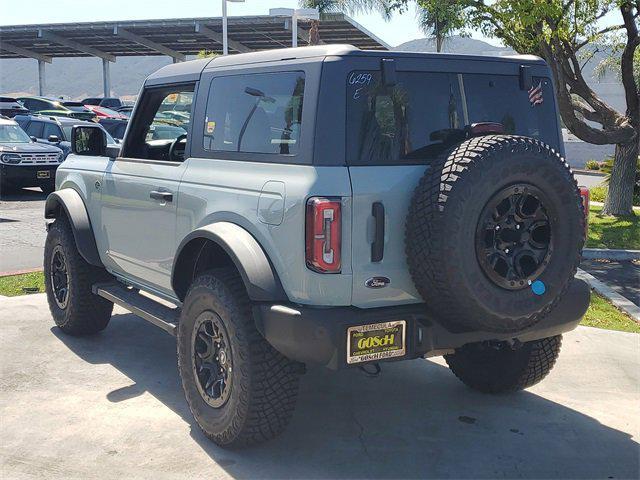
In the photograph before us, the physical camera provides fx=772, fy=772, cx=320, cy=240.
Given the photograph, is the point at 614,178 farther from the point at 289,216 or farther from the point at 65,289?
the point at 289,216

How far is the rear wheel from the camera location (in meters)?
5.92

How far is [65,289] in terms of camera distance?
619 cm

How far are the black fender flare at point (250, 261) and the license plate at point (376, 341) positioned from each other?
0.41 metres

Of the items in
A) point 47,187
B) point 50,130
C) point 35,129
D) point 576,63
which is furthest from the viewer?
point 35,129

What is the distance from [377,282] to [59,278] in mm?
3517

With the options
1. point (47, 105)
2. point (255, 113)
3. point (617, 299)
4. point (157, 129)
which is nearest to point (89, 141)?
point (157, 129)

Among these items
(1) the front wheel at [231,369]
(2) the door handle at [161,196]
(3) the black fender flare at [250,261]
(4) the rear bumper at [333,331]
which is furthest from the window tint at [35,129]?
(4) the rear bumper at [333,331]

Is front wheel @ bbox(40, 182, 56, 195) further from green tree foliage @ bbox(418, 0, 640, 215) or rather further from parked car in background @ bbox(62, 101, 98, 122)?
parked car in background @ bbox(62, 101, 98, 122)

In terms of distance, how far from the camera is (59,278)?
627 cm

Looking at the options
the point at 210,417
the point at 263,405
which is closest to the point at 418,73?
the point at 263,405

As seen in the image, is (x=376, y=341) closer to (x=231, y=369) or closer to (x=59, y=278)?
(x=231, y=369)

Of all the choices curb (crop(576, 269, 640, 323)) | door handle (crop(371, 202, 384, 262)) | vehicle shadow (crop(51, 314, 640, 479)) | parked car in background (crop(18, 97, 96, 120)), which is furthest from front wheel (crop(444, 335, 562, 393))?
parked car in background (crop(18, 97, 96, 120))

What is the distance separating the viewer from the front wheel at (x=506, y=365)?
190 inches

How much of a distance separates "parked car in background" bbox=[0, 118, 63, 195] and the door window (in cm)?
1175
